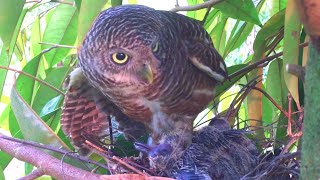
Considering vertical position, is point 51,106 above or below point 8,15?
below

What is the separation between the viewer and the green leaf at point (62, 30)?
1140mm

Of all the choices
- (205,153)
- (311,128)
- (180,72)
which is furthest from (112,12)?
(311,128)

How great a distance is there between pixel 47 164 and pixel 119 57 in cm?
24

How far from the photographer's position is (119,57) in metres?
0.80

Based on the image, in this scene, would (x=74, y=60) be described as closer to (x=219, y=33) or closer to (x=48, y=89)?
(x=48, y=89)

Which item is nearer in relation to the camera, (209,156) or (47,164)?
(47,164)

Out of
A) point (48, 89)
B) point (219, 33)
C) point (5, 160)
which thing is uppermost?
point (219, 33)

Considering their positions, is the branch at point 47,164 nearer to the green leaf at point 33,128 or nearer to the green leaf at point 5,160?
the green leaf at point 33,128

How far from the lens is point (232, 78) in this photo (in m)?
0.99

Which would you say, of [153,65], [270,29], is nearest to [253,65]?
[270,29]

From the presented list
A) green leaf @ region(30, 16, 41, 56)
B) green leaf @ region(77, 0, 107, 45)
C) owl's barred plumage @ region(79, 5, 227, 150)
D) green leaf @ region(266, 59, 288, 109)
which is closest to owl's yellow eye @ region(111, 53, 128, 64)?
owl's barred plumage @ region(79, 5, 227, 150)

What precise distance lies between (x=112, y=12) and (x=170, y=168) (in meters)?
0.27

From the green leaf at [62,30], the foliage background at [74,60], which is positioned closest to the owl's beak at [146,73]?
the foliage background at [74,60]

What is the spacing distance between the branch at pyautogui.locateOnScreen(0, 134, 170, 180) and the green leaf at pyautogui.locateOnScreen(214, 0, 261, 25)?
0.42 m
